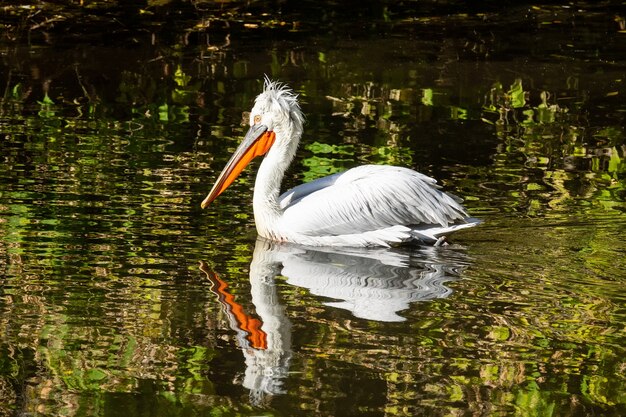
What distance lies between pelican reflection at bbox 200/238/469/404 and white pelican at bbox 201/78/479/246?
0.27ft

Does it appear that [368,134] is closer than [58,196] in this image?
No

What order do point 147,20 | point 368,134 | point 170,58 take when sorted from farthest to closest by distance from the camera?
point 147,20
point 170,58
point 368,134

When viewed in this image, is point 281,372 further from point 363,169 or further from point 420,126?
point 420,126

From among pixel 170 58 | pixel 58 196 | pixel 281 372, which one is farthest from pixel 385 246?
pixel 170 58

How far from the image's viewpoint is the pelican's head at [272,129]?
7258 millimetres

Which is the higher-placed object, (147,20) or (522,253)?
(147,20)

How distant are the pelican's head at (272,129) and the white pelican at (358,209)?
0.17m

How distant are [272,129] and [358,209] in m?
0.79

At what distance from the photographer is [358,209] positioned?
6887mm

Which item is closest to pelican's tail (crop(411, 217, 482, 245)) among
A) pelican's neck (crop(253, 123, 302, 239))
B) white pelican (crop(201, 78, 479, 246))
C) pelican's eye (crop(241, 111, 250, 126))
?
white pelican (crop(201, 78, 479, 246))

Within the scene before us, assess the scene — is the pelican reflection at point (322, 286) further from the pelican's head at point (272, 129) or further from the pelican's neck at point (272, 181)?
the pelican's head at point (272, 129)

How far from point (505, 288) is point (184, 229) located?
6.09 ft

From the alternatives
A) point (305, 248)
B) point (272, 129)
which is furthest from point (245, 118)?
point (305, 248)

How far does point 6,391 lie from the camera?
14.1ft
